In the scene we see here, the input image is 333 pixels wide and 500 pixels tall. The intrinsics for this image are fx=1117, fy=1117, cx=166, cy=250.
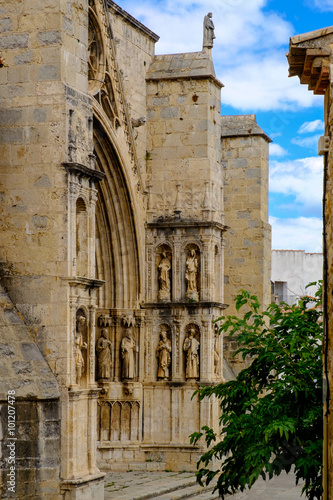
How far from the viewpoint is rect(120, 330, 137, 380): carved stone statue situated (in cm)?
1917

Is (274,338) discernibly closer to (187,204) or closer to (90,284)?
(90,284)

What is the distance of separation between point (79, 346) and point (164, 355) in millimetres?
5493

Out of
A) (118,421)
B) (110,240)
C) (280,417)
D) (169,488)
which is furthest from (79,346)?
(118,421)

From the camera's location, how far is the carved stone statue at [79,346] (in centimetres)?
1410

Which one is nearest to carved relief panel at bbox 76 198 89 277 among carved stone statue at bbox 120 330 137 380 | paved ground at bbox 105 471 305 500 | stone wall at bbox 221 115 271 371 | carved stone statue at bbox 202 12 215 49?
paved ground at bbox 105 471 305 500

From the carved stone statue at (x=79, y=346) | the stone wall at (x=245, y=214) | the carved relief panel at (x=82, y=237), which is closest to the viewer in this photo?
the carved stone statue at (x=79, y=346)

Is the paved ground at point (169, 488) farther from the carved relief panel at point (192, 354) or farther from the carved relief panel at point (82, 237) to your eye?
the carved relief panel at point (82, 237)

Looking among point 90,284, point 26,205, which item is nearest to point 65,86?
point 26,205

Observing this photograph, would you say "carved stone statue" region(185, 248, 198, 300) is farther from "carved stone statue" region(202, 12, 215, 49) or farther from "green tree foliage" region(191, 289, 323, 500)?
"green tree foliage" region(191, 289, 323, 500)

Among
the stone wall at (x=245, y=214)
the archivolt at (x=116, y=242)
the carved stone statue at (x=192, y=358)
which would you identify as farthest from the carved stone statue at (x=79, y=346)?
the stone wall at (x=245, y=214)

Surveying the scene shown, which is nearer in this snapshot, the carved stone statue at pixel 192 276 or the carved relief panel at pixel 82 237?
the carved relief panel at pixel 82 237

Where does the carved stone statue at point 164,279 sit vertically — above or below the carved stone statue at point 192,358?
above

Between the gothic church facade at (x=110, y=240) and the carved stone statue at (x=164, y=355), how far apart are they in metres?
0.02

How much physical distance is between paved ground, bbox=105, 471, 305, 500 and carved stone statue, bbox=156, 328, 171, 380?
175cm
